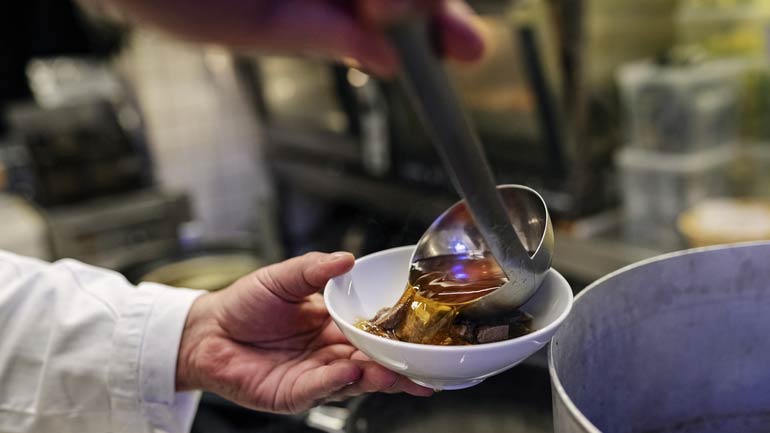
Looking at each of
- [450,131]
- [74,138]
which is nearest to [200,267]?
[74,138]

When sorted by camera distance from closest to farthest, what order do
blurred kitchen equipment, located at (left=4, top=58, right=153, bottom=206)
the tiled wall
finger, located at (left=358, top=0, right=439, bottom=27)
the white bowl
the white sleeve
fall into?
finger, located at (left=358, top=0, right=439, bottom=27) → the white bowl → the white sleeve → blurred kitchen equipment, located at (left=4, top=58, right=153, bottom=206) → the tiled wall

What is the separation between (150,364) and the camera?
91 centimetres

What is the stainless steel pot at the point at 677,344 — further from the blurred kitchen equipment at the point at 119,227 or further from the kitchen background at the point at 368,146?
the blurred kitchen equipment at the point at 119,227

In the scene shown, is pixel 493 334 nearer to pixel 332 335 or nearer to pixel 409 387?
pixel 409 387

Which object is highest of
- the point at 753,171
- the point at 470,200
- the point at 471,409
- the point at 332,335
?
the point at 470,200

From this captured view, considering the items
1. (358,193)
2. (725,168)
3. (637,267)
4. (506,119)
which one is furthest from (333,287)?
(358,193)

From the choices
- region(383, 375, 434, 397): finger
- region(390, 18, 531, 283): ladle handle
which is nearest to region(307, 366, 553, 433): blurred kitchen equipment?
region(383, 375, 434, 397): finger

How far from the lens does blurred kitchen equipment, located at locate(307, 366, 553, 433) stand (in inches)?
32.0

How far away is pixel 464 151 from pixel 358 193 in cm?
219

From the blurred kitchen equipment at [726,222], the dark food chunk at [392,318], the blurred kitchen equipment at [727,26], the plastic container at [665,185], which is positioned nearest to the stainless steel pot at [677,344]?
the dark food chunk at [392,318]

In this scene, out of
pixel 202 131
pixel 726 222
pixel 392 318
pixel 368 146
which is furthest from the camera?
pixel 202 131

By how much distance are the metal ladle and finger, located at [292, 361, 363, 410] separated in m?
0.15

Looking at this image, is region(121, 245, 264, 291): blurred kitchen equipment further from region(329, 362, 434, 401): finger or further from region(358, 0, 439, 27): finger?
region(358, 0, 439, 27): finger

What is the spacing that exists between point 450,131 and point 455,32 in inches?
2.5
